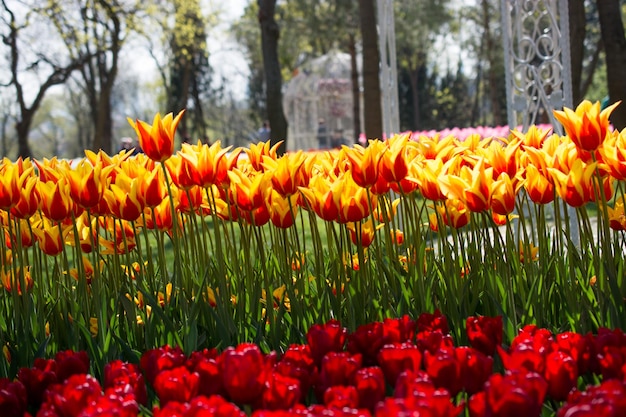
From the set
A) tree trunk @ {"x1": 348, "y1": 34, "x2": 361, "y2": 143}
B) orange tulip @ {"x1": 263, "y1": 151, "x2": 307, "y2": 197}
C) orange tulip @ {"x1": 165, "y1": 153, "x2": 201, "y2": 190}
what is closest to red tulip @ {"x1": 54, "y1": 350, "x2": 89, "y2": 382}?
orange tulip @ {"x1": 165, "y1": 153, "x2": 201, "y2": 190}

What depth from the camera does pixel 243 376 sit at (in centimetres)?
150

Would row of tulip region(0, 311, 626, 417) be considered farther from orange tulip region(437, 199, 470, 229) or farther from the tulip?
orange tulip region(437, 199, 470, 229)

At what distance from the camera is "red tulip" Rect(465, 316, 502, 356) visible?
73.2 inches

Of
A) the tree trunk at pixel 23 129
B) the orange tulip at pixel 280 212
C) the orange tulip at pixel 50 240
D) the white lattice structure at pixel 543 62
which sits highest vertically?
the tree trunk at pixel 23 129

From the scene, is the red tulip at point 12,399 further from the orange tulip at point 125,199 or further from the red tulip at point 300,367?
the orange tulip at point 125,199

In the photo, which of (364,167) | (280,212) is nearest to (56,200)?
(280,212)

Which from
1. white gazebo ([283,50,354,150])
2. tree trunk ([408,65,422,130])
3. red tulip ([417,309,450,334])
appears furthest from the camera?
tree trunk ([408,65,422,130])

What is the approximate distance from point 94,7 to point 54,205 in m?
26.3

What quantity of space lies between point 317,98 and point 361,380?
3531cm

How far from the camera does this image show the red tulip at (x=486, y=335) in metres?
1.86

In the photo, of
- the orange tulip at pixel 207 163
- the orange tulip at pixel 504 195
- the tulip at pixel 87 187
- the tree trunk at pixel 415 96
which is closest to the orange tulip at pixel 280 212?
the orange tulip at pixel 207 163

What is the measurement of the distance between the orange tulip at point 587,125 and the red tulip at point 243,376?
1167 mm

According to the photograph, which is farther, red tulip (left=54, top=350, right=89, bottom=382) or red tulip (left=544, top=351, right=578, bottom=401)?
red tulip (left=54, top=350, right=89, bottom=382)

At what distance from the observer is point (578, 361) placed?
1662 mm
